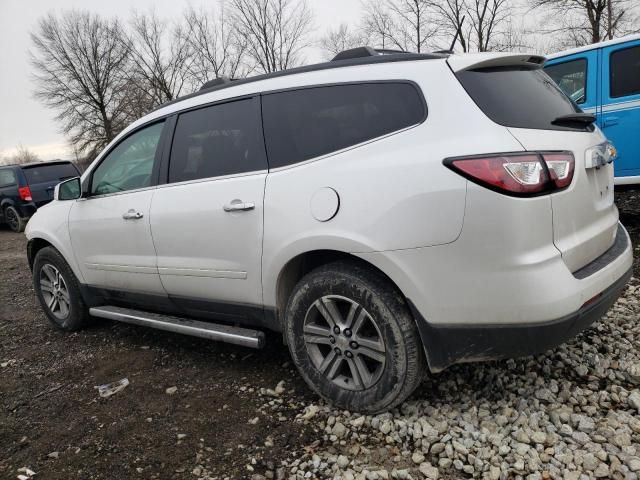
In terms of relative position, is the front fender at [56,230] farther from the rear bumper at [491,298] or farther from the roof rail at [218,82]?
the rear bumper at [491,298]

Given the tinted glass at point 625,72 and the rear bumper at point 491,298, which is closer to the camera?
the rear bumper at point 491,298

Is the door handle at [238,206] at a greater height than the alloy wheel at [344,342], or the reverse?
the door handle at [238,206]

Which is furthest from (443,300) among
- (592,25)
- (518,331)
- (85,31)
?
(85,31)

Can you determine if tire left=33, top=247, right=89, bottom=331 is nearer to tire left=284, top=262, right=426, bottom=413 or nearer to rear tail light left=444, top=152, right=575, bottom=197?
tire left=284, top=262, right=426, bottom=413

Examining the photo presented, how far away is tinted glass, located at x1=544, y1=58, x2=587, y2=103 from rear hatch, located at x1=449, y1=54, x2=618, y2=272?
3566 millimetres

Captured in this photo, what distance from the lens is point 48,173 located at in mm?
11758

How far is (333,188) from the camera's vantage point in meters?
2.33

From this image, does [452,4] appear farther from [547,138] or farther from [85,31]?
[547,138]

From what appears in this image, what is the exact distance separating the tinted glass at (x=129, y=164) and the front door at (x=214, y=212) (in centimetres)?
27

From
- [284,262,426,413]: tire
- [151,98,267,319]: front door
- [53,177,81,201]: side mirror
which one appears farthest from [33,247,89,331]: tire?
[284,262,426,413]: tire

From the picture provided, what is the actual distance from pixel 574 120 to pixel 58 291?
4.24 metres

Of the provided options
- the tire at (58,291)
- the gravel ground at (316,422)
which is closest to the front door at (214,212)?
the gravel ground at (316,422)

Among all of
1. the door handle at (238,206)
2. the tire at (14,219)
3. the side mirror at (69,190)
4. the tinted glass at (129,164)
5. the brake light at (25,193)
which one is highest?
the tinted glass at (129,164)

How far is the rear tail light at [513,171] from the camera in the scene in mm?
1928
